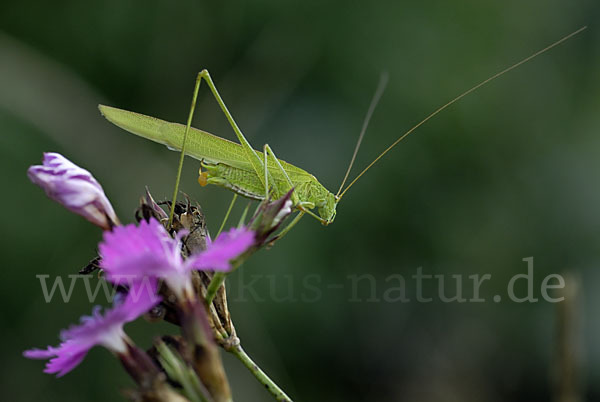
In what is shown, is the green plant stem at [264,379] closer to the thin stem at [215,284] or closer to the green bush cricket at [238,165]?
the thin stem at [215,284]

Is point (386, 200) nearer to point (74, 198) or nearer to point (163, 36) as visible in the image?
point (163, 36)

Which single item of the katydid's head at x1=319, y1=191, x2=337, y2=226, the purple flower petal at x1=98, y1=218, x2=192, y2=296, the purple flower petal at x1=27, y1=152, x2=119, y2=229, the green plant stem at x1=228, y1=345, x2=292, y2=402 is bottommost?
the green plant stem at x1=228, y1=345, x2=292, y2=402

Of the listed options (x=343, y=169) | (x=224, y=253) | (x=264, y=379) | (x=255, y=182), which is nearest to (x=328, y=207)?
(x=255, y=182)

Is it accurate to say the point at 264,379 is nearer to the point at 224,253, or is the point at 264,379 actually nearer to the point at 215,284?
the point at 215,284

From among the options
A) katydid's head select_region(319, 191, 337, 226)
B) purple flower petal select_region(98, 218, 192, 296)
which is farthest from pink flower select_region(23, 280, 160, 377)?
katydid's head select_region(319, 191, 337, 226)

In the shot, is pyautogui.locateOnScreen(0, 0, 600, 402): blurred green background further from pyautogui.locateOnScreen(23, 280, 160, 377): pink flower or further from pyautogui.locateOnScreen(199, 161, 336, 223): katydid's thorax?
pyautogui.locateOnScreen(23, 280, 160, 377): pink flower

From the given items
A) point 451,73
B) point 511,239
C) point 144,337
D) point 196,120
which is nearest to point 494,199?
point 511,239
